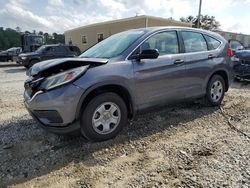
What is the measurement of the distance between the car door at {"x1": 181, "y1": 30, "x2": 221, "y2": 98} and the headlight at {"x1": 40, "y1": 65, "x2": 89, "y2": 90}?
6.94ft

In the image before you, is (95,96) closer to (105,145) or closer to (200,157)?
(105,145)

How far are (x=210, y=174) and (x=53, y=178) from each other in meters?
1.82

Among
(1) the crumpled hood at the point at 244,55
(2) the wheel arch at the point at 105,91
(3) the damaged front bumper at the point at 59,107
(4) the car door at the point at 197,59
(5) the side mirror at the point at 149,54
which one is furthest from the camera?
(1) the crumpled hood at the point at 244,55

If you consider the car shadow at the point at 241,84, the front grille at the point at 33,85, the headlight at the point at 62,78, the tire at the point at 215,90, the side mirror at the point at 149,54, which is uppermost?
the side mirror at the point at 149,54

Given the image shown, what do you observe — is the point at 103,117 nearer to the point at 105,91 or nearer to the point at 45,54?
the point at 105,91

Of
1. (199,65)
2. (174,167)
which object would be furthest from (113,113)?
(199,65)

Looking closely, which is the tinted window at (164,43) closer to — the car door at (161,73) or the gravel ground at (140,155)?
the car door at (161,73)

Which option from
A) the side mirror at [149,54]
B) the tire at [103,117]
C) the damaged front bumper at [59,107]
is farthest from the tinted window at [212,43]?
the damaged front bumper at [59,107]

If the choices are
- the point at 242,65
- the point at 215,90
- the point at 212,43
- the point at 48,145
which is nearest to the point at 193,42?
the point at 212,43

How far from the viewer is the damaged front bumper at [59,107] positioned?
311 cm

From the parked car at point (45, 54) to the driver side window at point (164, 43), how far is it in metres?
11.8

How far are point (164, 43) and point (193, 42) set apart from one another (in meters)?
0.82

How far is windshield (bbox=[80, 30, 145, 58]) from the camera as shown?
12.5 feet

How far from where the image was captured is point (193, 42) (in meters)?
4.71
